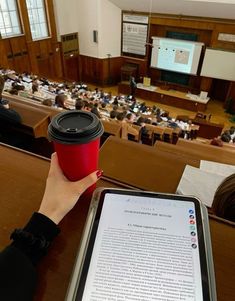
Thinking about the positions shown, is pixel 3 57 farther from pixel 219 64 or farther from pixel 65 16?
pixel 219 64

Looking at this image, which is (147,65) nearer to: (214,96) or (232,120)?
(214,96)

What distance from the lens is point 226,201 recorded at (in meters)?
0.61

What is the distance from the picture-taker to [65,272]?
0.49m

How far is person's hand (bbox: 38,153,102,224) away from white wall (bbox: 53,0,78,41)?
834cm

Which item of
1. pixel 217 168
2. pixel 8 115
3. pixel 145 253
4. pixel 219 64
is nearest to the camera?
pixel 145 253

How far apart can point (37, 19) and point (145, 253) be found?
27.4 feet

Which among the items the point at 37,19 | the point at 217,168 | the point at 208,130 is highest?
the point at 217,168

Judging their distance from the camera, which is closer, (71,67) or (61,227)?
(61,227)

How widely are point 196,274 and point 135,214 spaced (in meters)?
0.16

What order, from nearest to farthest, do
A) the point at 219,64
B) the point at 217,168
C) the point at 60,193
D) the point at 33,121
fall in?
the point at 60,193 < the point at 217,168 < the point at 33,121 < the point at 219,64

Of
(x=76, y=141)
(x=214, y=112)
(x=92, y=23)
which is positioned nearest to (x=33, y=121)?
(x=76, y=141)

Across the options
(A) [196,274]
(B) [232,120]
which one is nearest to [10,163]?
(A) [196,274]

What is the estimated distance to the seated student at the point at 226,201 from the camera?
23.8 inches

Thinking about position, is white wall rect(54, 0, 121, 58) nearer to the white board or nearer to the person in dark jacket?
the white board
